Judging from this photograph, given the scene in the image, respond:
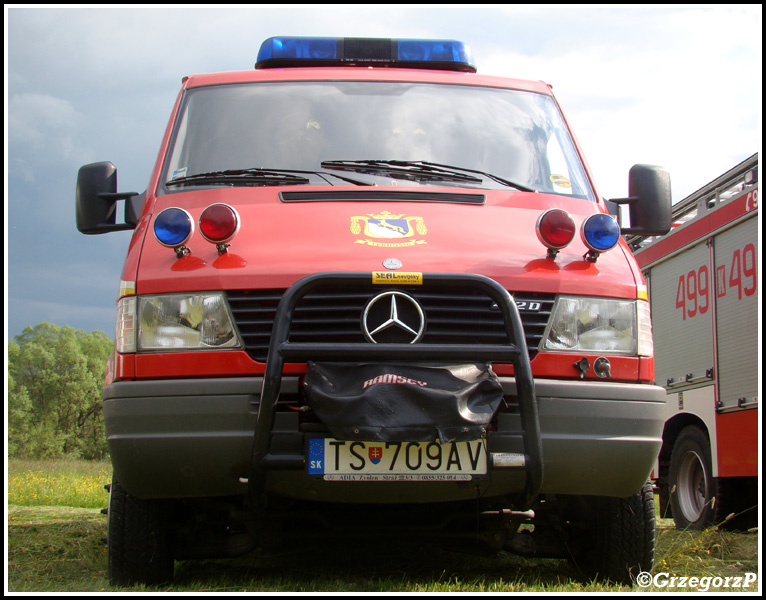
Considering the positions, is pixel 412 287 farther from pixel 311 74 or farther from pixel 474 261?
pixel 311 74

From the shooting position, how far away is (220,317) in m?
3.52

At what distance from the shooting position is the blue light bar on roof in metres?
5.66

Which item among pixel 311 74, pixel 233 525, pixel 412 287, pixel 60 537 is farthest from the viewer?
pixel 60 537

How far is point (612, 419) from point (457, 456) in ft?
2.25

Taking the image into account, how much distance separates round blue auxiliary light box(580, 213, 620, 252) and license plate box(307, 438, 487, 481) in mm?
1047

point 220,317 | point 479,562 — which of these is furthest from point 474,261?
point 479,562

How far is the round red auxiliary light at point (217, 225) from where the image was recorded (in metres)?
3.60

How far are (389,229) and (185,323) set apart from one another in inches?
38.2

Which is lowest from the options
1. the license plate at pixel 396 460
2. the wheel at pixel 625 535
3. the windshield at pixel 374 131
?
the wheel at pixel 625 535

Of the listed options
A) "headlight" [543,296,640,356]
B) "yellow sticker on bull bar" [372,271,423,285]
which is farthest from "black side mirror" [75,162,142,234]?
"headlight" [543,296,640,356]

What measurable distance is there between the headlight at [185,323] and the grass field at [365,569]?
1123mm

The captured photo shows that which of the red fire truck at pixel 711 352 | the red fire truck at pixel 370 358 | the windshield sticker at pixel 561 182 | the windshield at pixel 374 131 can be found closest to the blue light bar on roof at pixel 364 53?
the windshield at pixel 374 131

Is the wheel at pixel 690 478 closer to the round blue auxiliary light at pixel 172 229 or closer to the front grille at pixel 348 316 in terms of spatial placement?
the front grille at pixel 348 316

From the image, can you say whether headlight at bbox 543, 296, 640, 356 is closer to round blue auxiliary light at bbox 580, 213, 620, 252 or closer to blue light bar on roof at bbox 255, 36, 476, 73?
round blue auxiliary light at bbox 580, 213, 620, 252
